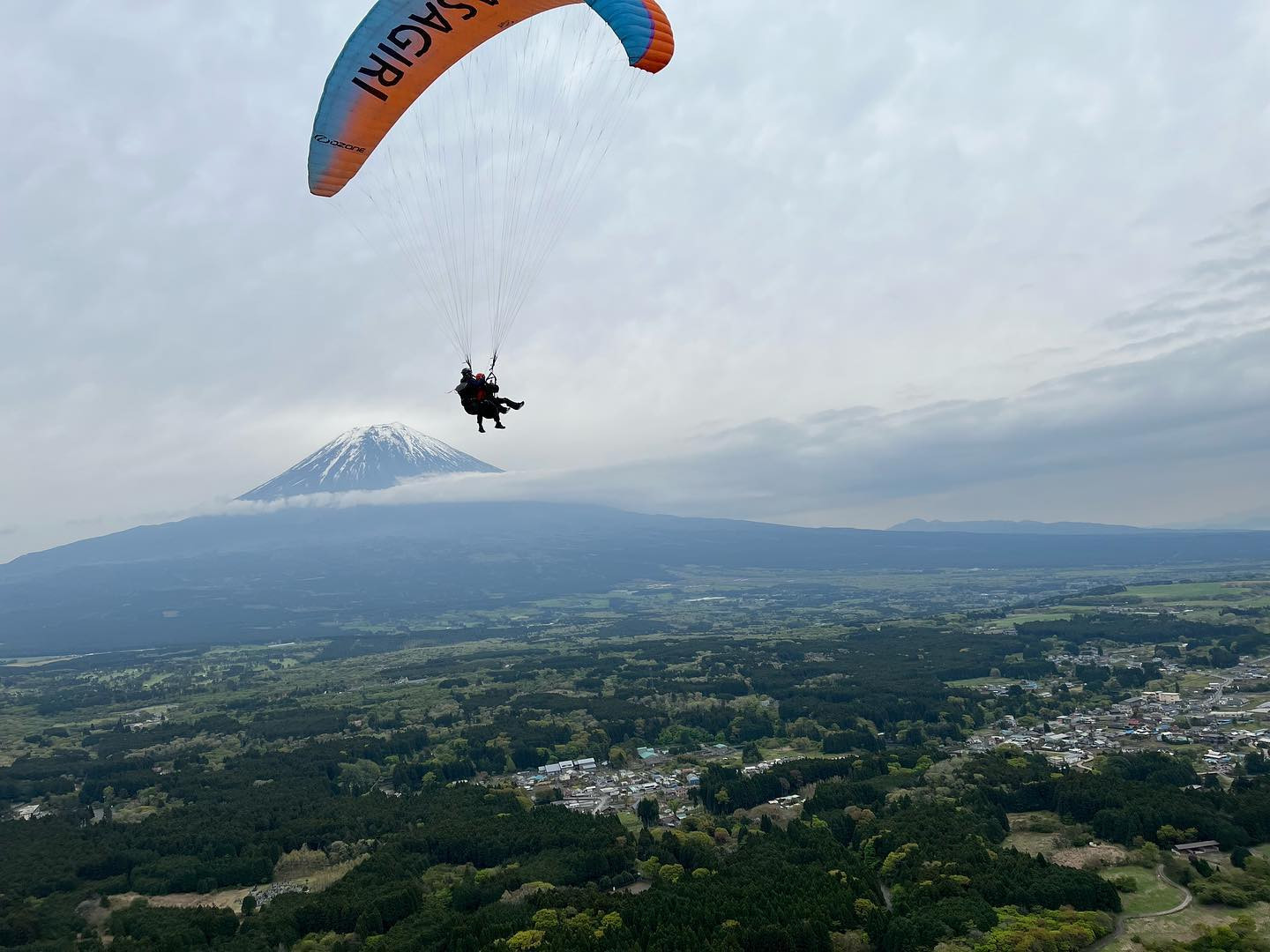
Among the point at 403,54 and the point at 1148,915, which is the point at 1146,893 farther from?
the point at 403,54

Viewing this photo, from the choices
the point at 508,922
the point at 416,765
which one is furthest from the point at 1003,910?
the point at 416,765

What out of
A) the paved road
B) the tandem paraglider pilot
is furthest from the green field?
the tandem paraglider pilot

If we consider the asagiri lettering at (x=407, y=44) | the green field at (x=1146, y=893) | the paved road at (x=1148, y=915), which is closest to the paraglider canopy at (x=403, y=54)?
the asagiri lettering at (x=407, y=44)

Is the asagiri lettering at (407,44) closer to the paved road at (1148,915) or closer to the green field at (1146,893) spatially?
the paved road at (1148,915)

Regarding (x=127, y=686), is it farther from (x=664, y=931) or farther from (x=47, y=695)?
(x=664, y=931)

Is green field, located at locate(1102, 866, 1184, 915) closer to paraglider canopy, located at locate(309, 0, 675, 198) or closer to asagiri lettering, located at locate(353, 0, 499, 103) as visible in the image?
paraglider canopy, located at locate(309, 0, 675, 198)

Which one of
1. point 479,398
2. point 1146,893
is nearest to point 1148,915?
point 1146,893
